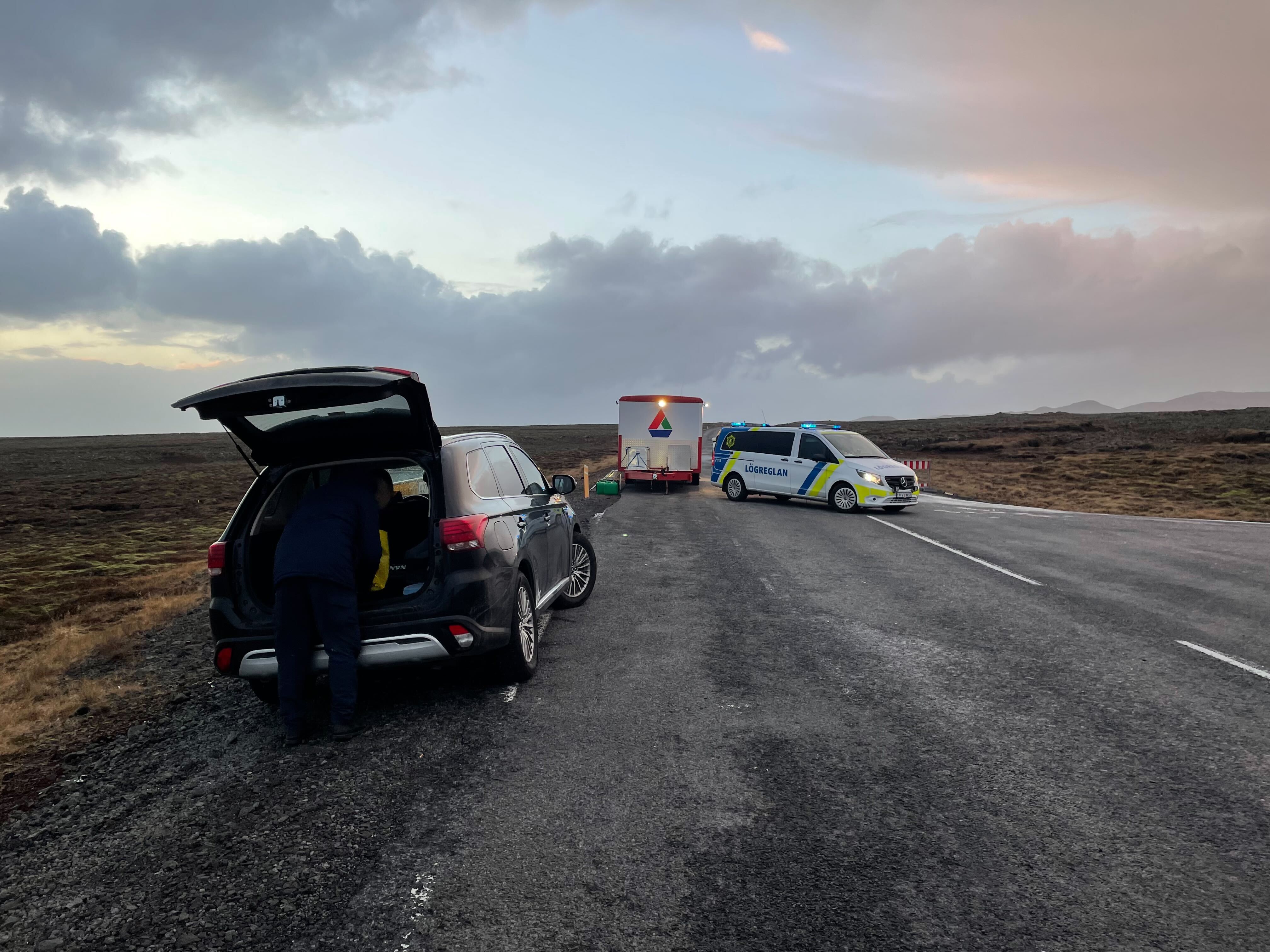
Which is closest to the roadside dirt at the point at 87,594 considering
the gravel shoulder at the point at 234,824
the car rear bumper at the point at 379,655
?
the gravel shoulder at the point at 234,824

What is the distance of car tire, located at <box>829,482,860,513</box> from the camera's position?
18.0m

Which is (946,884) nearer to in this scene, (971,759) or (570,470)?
(971,759)

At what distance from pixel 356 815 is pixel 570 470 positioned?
32.3 meters

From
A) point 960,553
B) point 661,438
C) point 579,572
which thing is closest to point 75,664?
point 579,572

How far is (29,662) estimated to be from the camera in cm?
747

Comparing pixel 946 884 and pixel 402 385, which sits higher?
pixel 402 385

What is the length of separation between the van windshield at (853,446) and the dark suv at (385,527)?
14.1 m

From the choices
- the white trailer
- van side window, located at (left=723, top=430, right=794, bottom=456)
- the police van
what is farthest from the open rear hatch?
the white trailer

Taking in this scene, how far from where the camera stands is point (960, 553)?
11.9 m

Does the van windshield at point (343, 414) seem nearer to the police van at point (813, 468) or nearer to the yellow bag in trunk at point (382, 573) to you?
the yellow bag in trunk at point (382, 573)

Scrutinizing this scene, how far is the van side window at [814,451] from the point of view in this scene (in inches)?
741

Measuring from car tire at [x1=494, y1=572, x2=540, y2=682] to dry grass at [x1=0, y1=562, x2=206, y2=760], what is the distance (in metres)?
2.95

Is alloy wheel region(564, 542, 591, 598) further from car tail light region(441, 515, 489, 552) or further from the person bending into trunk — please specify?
the person bending into trunk

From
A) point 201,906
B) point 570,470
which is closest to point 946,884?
point 201,906
